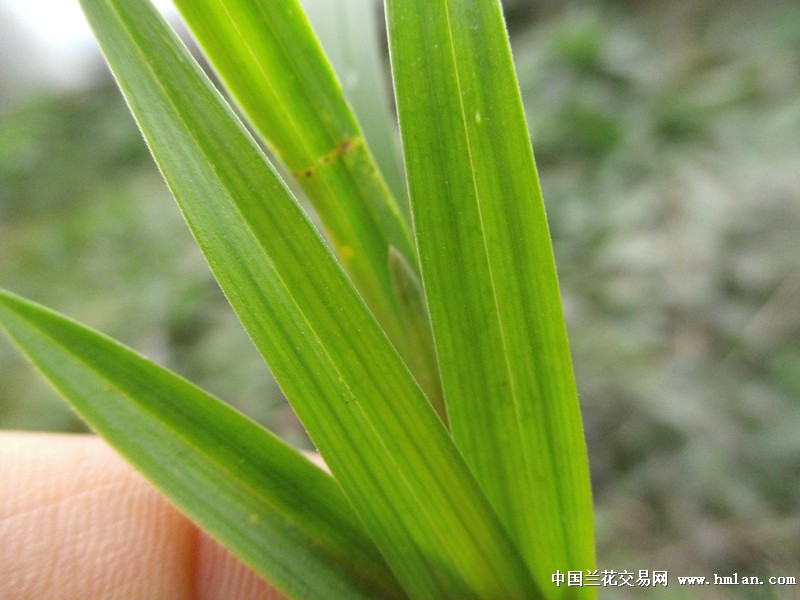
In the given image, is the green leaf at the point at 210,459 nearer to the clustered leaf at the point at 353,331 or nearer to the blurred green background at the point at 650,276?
the clustered leaf at the point at 353,331

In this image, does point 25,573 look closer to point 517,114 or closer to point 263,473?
point 263,473

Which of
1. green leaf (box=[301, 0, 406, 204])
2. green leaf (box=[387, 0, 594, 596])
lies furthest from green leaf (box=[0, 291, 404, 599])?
green leaf (box=[301, 0, 406, 204])

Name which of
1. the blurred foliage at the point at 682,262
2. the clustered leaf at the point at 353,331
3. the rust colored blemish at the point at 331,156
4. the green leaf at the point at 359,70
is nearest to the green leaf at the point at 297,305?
the clustered leaf at the point at 353,331

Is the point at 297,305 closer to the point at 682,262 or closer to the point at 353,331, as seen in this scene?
the point at 353,331

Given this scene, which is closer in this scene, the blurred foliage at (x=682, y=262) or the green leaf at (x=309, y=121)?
the green leaf at (x=309, y=121)

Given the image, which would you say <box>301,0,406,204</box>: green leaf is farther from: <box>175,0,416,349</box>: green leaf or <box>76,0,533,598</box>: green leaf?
<box>76,0,533,598</box>: green leaf

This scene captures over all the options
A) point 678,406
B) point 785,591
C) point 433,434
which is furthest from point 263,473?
point 678,406
